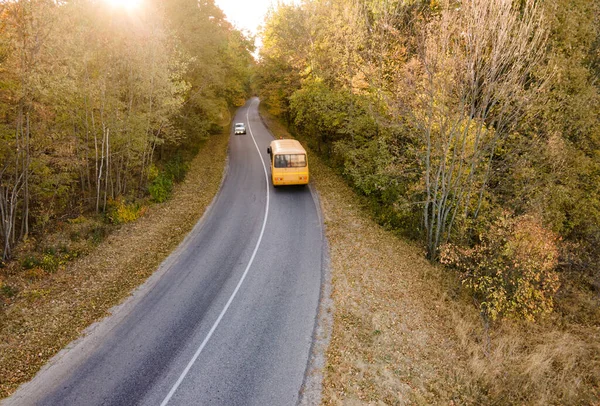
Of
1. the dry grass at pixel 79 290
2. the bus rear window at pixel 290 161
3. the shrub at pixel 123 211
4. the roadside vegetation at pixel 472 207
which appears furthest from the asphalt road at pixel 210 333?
the bus rear window at pixel 290 161

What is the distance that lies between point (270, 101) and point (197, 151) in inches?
577

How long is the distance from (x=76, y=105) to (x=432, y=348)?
17161 millimetres

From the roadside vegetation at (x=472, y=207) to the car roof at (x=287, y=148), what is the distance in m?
2.90

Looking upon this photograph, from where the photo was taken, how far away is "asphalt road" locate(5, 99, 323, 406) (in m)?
8.05

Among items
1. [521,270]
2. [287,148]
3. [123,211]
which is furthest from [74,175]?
[521,270]

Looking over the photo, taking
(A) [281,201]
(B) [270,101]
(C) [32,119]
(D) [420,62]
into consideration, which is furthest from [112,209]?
(B) [270,101]

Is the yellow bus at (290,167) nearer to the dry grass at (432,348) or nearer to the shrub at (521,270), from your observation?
the dry grass at (432,348)

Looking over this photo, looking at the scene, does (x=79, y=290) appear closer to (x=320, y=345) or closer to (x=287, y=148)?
(x=320, y=345)

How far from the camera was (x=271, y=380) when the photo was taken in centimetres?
838

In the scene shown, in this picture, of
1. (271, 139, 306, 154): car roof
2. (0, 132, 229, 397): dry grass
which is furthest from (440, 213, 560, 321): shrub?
(0, 132, 229, 397): dry grass

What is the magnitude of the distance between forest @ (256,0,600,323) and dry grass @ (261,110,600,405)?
103cm

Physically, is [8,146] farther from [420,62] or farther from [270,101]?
[270,101]

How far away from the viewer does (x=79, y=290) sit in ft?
38.0

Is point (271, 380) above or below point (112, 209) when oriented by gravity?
below
